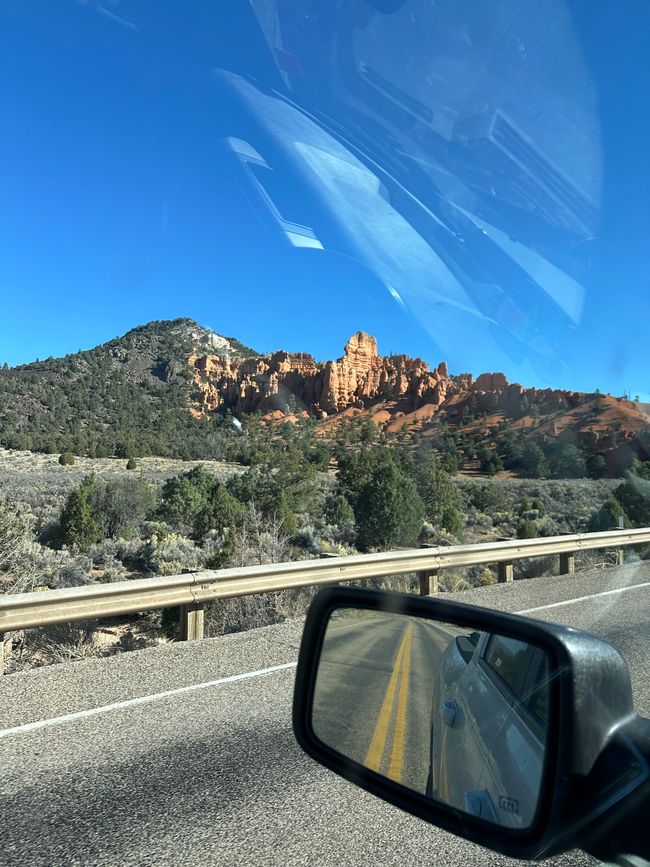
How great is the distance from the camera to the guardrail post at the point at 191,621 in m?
7.36

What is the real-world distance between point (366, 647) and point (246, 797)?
4.32ft

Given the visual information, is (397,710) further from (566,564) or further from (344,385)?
(344,385)

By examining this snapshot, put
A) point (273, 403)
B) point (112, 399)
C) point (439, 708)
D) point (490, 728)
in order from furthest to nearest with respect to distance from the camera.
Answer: point (273, 403), point (112, 399), point (439, 708), point (490, 728)

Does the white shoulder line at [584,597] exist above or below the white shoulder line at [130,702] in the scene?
above

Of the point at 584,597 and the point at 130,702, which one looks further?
the point at 584,597

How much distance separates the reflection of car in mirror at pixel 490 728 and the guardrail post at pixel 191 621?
17.4ft

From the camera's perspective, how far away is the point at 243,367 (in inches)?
5290

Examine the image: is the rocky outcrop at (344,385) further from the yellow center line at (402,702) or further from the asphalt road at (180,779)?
the yellow center line at (402,702)

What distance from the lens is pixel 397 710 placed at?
105 inches

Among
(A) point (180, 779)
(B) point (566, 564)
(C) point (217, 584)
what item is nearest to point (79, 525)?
(C) point (217, 584)

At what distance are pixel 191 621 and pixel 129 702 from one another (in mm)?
2153

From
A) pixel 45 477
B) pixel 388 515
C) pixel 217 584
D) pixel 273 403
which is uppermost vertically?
pixel 273 403

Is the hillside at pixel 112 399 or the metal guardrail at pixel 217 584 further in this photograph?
the hillside at pixel 112 399

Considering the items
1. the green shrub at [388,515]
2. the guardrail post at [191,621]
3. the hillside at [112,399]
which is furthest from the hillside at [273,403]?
the guardrail post at [191,621]
